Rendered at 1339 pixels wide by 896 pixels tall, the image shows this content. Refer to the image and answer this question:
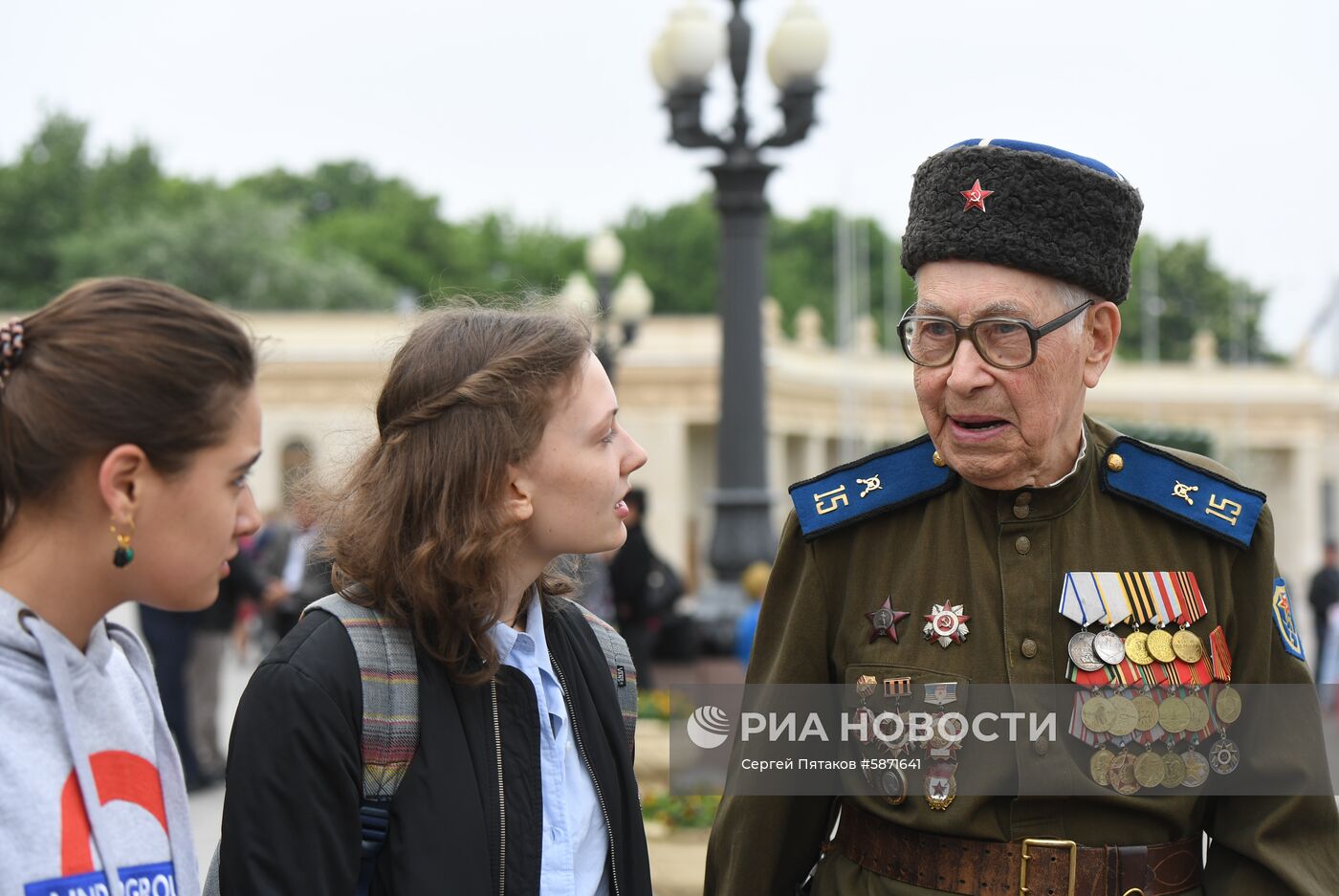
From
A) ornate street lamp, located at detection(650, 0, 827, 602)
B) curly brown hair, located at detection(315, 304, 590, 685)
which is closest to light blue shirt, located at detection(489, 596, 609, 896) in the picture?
curly brown hair, located at detection(315, 304, 590, 685)

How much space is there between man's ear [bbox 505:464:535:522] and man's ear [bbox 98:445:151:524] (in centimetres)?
70

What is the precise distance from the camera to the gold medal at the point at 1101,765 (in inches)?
109

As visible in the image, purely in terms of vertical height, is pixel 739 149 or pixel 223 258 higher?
pixel 223 258

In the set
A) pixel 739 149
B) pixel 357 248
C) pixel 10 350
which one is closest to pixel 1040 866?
pixel 10 350


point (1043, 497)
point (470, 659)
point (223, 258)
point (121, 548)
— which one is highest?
point (223, 258)

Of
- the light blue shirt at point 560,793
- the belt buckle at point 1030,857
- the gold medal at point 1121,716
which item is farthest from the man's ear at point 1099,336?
the light blue shirt at point 560,793

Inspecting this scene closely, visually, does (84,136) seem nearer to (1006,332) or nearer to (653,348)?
(653,348)

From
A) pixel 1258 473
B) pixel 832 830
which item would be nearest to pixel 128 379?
pixel 832 830

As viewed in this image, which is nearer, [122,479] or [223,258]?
[122,479]

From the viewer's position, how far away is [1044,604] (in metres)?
2.87

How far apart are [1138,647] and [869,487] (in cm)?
58

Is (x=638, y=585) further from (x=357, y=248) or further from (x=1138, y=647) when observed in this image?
(x=357, y=248)

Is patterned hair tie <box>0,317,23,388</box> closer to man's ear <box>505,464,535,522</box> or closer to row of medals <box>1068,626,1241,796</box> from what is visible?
man's ear <box>505,464,535,522</box>

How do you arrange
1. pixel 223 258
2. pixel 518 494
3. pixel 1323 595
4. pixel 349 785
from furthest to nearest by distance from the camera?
1. pixel 223 258
2. pixel 1323 595
3. pixel 518 494
4. pixel 349 785
